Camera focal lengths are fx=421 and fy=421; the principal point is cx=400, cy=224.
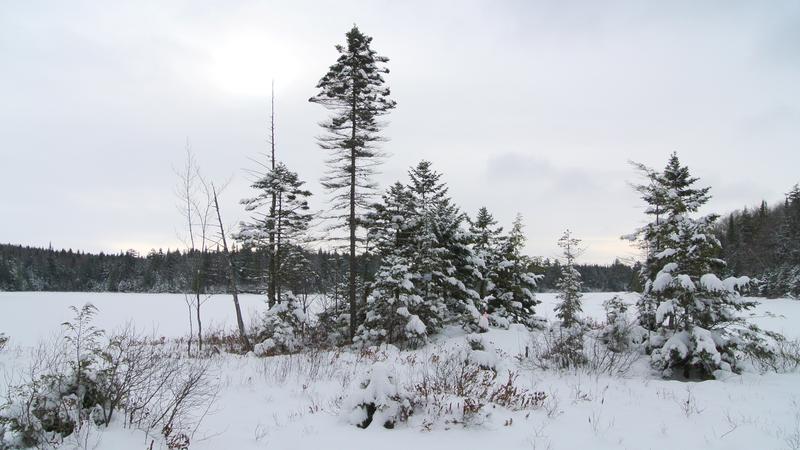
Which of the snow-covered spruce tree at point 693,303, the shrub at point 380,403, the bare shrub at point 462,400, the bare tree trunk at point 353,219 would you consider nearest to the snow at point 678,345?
the snow-covered spruce tree at point 693,303

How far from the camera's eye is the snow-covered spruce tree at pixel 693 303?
10625 mm

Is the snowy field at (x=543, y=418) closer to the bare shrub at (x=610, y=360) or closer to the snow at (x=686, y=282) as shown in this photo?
the bare shrub at (x=610, y=360)

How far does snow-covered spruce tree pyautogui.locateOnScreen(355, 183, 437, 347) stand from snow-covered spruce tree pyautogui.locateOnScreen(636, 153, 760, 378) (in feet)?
25.4

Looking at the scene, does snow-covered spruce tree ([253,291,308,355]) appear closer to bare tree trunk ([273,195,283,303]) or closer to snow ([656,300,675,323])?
bare tree trunk ([273,195,283,303])

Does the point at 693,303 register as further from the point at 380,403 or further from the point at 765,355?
the point at 380,403

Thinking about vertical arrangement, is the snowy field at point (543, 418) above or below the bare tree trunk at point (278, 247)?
below

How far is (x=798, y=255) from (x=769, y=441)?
5838cm

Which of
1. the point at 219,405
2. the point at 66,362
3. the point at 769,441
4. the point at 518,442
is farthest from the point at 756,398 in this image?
the point at 66,362

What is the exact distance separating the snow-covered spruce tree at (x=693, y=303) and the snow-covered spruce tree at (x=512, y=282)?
823 centimetres

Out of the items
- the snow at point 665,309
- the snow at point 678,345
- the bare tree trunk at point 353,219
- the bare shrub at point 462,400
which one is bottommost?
the bare shrub at point 462,400

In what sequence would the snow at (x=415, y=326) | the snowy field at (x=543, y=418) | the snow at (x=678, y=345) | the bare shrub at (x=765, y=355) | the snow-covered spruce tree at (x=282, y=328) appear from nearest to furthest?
1. the snowy field at (x=543, y=418)
2. the snow at (x=678, y=345)
3. the bare shrub at (x=765, y=355)
4. the snow at (x=415, y=326)
5. the snow-covered spruce tree at (x=282, y=328)

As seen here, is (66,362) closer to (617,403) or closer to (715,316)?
(617,403)

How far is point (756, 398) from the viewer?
8.48 meters

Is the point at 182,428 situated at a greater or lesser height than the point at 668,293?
lesser
